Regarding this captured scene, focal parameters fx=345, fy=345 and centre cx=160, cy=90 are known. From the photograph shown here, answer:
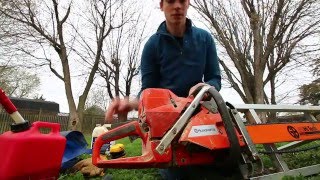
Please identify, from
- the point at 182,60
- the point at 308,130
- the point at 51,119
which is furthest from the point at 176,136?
the point at 51,119

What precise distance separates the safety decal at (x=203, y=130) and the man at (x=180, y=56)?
0.79 m

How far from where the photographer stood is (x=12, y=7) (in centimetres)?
1797

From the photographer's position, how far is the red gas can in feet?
7.45

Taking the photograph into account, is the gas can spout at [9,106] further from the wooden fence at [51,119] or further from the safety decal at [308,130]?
the wooden fence at [51,119]

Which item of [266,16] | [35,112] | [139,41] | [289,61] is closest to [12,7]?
[35,112]

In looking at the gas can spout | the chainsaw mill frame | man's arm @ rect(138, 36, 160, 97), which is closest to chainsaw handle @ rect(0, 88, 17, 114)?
the gas can spout

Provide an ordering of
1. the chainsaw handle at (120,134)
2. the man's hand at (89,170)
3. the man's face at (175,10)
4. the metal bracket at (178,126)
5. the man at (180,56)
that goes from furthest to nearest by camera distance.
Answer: the man's hand at (89,170) < the man at (180,56) < the man's face at (175,10) < the chainsaw handle at (120,134) < the metal bracket at (178,126)

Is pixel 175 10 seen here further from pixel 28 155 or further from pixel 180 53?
pixel 28 155

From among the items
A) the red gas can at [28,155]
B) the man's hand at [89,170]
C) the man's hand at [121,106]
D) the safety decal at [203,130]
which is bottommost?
the man's hand at [89,170]

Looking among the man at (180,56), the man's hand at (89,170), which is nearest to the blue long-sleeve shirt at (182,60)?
Answer: the man at (180,56)

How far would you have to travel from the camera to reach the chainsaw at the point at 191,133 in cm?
176

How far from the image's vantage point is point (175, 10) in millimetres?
2559

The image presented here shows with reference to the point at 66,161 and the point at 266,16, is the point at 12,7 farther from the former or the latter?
the point at 66,161

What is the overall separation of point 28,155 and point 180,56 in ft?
4.33
